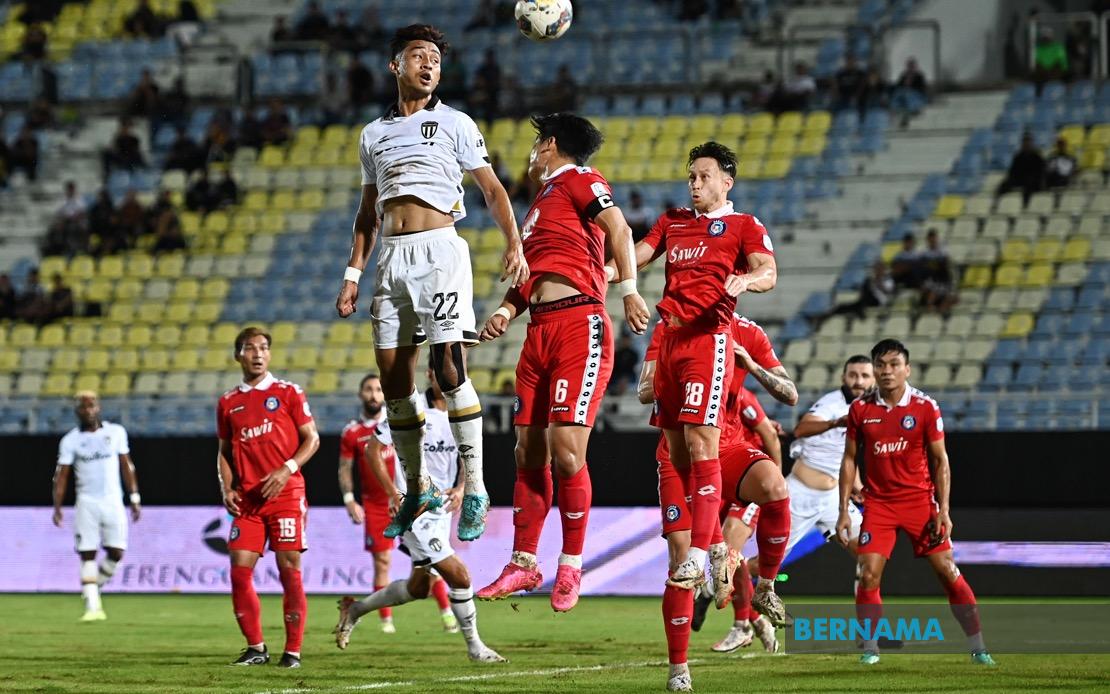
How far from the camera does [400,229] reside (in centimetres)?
875

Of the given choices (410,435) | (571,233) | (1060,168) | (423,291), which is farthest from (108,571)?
(1060,168)

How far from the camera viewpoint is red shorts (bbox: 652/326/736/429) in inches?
357

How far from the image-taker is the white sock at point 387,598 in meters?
11.9

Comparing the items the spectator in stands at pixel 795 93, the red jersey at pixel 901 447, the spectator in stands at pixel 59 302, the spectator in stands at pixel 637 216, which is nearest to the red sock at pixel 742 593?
the red jersey at pixel 901 447

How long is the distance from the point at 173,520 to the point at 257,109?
1000 centimetres

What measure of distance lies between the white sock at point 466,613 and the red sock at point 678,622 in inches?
99.7

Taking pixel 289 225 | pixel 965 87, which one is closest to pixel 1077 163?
pixel 965 87

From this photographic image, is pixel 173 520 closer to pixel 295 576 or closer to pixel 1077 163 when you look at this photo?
pixel 295 576

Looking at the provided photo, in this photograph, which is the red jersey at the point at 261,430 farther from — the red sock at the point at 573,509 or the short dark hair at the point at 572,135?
the short dark hair at the point at 572,135

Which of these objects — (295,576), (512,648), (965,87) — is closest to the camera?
(295,576)

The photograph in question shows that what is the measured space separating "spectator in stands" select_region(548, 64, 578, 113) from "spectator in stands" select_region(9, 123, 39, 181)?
328 inches

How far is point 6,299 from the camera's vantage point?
79.0ft

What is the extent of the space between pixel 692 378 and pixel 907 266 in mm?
12643

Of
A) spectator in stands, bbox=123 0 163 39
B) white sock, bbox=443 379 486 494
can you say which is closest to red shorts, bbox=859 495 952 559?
white sock, bbox=443 379 486 494
